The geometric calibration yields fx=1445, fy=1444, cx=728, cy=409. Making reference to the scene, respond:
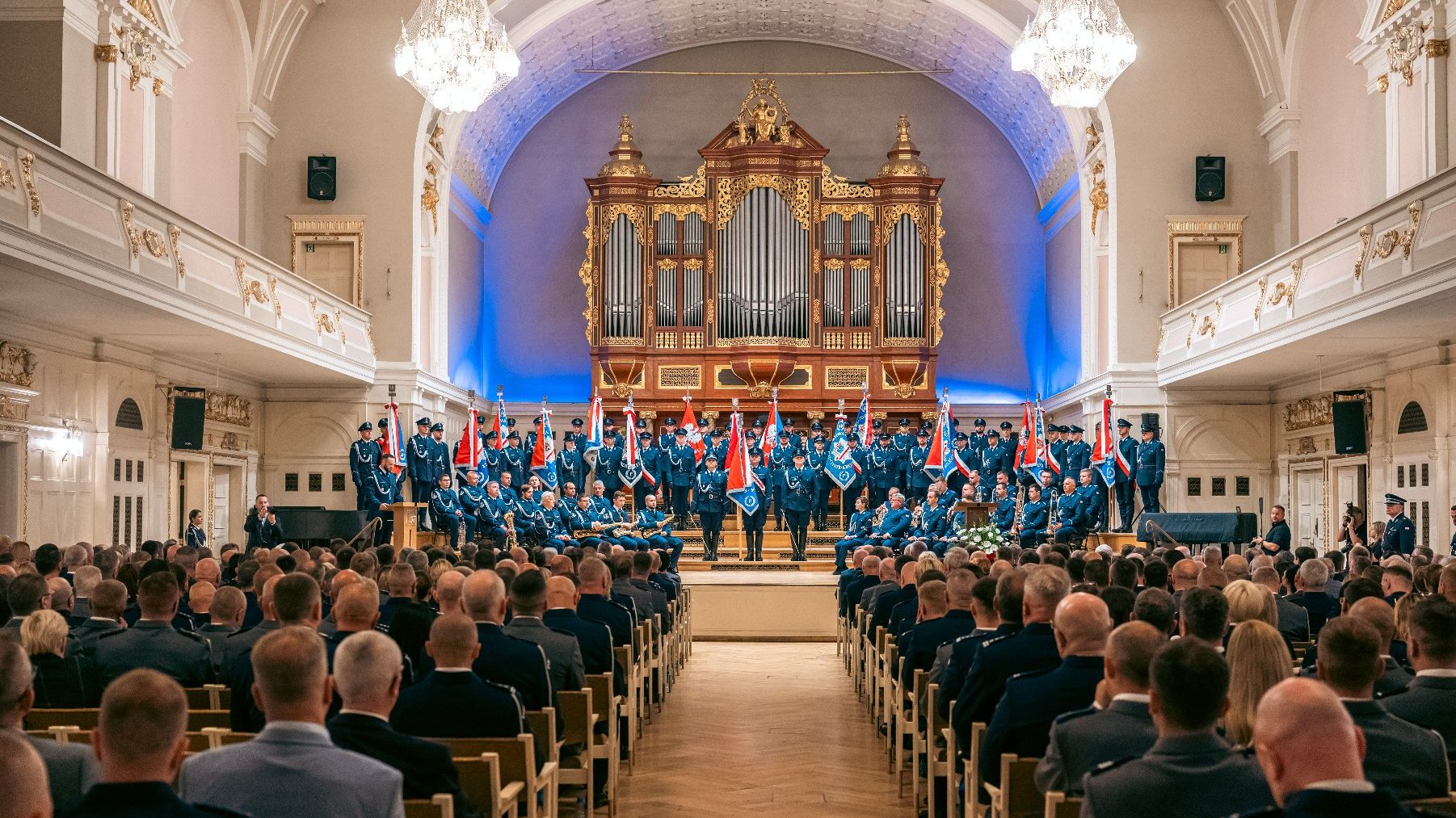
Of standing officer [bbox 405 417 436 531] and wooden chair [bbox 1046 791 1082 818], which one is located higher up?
standing officer [bbox 405 417 436 531]

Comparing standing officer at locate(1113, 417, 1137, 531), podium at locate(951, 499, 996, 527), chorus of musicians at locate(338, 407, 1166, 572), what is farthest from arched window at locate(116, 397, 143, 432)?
standing officer at locate(1113, 417, 1137, 531)

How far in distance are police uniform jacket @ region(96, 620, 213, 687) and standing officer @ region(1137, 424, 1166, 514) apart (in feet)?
52.3

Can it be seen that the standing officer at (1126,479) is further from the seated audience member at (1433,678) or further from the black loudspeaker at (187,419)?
the seated audience member at (1433,678)

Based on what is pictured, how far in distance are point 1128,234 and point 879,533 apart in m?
6.34

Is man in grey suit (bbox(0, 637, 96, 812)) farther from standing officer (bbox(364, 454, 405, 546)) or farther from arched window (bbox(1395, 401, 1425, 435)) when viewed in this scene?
Result: standing officer (bbox(364, 454, 405, 546))

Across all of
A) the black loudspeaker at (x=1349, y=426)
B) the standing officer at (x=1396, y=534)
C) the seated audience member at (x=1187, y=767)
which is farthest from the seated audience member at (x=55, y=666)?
the black loudspeaker at (x=1349, y=426)

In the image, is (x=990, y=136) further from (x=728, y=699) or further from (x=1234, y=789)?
(x=1234, y=789)

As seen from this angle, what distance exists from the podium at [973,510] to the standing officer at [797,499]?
253 centimetres

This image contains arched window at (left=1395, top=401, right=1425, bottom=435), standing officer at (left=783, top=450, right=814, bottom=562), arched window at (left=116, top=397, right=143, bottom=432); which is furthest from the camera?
standing officer at (left=783, top=450, right=814, bottom=562)

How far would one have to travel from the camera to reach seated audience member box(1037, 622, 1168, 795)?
3887 millimetres

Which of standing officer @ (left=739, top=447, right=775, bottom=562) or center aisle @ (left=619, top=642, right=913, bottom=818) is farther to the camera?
standing officer @ (left=739, top=447, right=775, bottom=562)

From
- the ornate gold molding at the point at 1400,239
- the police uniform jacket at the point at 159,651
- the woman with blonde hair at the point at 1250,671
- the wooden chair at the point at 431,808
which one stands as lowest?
the wooden chair at the point at 431,808

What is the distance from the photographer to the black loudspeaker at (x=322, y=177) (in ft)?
69.5

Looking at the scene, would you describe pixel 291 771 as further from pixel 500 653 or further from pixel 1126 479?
pixel 1126 479
